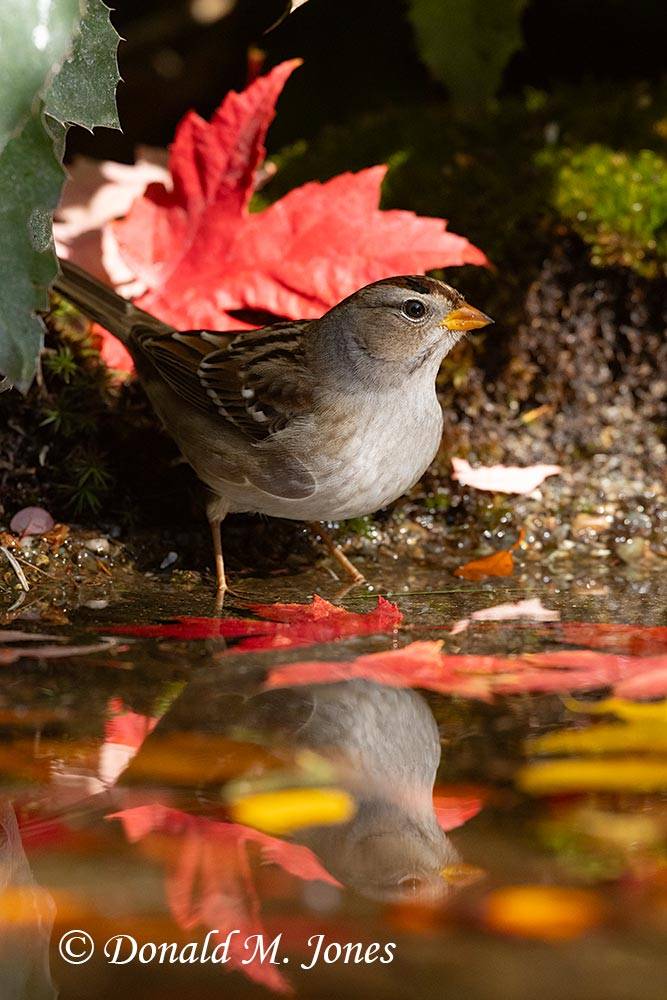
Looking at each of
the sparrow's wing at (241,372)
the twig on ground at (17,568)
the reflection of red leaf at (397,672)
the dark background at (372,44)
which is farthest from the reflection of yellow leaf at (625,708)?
the dark background at (372,44)

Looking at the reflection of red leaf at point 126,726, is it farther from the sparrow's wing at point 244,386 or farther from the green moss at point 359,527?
the green moss at point 359,527

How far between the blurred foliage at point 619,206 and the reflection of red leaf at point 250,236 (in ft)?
2.58

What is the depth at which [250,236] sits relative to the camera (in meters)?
3.57

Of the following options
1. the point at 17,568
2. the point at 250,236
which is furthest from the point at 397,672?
the point at 250,236

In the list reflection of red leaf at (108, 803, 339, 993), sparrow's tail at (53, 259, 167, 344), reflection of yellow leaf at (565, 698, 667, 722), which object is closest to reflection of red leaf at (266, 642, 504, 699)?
reflection of yellow leaf at (565, 698, 667, 722)

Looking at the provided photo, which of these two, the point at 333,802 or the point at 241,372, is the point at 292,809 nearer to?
the point at 333,802

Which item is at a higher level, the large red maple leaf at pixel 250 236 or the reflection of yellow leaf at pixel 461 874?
the large red maple leaf at pixel 250 236

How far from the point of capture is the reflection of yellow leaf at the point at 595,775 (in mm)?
1863

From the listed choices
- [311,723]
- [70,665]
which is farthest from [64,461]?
[311,723]

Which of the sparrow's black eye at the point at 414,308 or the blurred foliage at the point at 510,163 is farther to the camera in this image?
the blurred foliage at the point at 510,163

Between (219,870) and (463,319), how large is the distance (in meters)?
2.02

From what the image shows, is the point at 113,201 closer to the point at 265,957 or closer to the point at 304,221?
the point at 304,221

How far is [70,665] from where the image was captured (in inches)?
97.2

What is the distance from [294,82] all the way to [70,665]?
431cm
